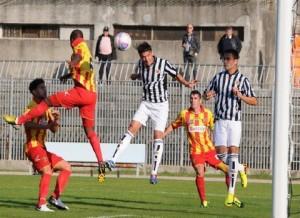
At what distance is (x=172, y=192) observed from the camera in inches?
941

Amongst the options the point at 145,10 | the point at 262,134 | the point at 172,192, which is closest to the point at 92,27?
the point at 145,10

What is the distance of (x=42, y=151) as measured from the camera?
18.4 meters

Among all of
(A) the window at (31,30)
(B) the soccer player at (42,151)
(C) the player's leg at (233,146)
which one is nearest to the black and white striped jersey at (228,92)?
(C) the player's leg at (233,146)

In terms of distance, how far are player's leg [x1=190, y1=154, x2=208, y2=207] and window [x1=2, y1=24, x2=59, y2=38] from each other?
20.4m

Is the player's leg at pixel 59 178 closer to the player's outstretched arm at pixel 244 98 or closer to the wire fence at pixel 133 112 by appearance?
the player's outstretched arm at pixel 244 98

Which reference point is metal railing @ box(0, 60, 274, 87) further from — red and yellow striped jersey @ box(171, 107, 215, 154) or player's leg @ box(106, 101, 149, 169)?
red and yellow striped jersey @ box(171, 107, 215, 154)

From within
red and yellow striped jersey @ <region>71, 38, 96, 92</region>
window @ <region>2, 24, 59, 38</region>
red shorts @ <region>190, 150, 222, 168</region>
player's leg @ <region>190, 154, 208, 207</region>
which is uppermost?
window @ <region>2, 24, 59, 38</region>

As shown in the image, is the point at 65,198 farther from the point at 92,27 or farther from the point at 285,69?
the point at 92,27

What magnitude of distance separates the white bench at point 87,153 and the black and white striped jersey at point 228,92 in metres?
13.5

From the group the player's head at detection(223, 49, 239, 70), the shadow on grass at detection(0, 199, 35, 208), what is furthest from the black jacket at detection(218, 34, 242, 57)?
the shadow on grass at detection(0, 199, 35, 208)

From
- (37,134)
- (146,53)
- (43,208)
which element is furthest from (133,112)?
(43,208)

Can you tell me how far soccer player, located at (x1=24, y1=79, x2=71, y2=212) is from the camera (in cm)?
1820

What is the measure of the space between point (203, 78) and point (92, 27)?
6041 mm

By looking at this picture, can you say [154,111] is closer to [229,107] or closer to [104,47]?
[229,107]
